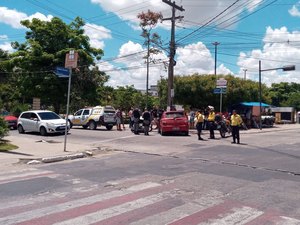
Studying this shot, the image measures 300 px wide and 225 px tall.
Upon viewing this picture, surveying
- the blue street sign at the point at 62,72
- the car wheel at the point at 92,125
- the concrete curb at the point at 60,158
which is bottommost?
the concrete curb at the point at 60,158

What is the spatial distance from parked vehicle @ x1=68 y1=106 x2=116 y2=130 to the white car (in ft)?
12.5

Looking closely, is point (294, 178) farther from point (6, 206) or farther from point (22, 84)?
point (22, 84)

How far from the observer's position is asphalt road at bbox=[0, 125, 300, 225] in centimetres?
609

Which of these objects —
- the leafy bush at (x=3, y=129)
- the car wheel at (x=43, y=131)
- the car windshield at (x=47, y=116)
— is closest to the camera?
the leafy bush at (x=3, y=129)

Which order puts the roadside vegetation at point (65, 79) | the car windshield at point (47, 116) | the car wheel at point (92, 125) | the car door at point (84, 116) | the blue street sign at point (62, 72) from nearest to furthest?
the blue street sign at point (62, 72)
the car windshield at point (47, 116)
the car wheel at point (92, 125)
the car door at point (84, 116)
the roadside vegetation at point (65, 79)

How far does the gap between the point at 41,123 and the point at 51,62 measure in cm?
1434

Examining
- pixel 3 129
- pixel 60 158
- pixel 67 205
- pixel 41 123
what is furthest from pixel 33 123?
pixel 67 205

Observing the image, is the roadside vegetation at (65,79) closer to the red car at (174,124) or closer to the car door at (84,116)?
the car door at (84,116)

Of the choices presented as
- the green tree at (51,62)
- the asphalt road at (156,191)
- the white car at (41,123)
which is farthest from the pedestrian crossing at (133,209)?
the green tree at (51,62)

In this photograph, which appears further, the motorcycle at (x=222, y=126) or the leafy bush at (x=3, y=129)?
the motorcycle at (x=222, y=126)

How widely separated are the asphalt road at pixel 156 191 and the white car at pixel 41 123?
10.6 m

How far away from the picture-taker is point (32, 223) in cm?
564

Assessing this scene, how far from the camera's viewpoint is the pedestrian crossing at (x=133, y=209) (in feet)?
19.2

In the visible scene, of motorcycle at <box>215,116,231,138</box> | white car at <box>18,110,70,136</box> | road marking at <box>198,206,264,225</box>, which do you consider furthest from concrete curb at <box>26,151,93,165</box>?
motorcycle at <box>215,116,231,138</box>
